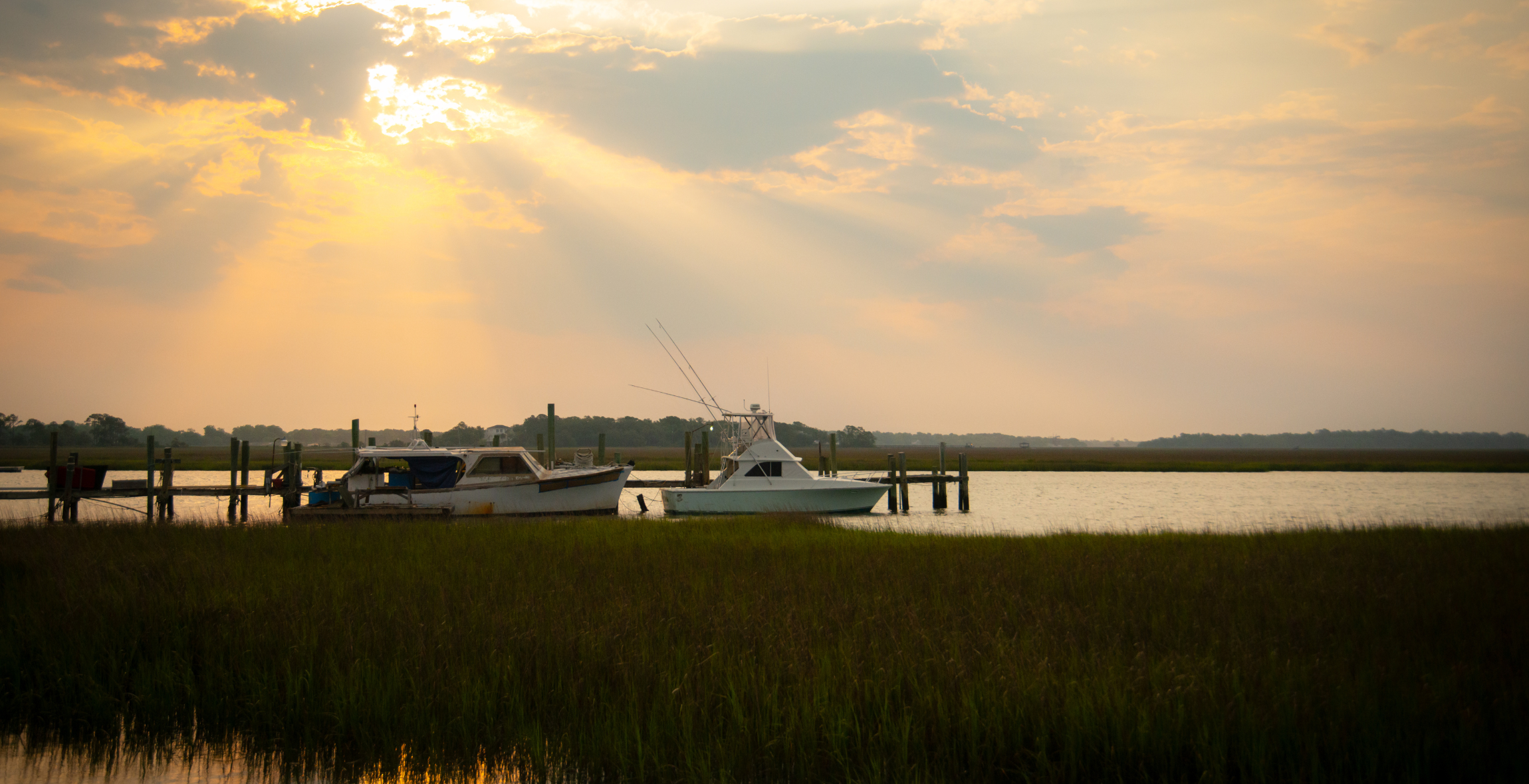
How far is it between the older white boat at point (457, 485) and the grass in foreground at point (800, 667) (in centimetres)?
1077

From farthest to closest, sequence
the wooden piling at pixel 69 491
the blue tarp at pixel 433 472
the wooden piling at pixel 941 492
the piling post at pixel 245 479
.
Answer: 1. the wooden piling at pixel 941 492
2. the piling post at pixel 245 479
3. the blue tarp at pixel 433 472
4. the wooden piling at pixel 69 491

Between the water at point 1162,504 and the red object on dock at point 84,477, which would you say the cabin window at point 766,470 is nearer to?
the water at point 1162,504

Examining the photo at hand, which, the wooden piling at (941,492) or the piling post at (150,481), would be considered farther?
the wooden piling at (941,492)

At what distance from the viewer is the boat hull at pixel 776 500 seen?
27.9 m

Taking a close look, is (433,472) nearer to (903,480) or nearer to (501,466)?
(501,466)

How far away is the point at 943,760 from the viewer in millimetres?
5336

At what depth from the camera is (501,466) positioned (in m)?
25.1

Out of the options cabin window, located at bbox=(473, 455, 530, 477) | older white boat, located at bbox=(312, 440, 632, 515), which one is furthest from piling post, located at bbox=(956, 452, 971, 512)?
cabin window, located at bbox=(473, 455, 530, 477)

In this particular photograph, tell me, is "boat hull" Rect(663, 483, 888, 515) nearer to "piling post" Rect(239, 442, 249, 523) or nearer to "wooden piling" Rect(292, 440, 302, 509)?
"wooden piling" Rect(292, 440, 302, 509)

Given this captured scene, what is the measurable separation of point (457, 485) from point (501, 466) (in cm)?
142

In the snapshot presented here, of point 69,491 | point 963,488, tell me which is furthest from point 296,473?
point 963,488

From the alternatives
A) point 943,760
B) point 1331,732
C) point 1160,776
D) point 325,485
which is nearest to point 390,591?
point 943,760

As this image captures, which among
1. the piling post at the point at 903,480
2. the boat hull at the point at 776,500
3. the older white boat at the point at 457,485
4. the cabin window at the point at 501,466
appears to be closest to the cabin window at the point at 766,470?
the boat hull at the point at 776,500

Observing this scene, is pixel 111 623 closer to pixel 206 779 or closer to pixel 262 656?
pixel 262 656
